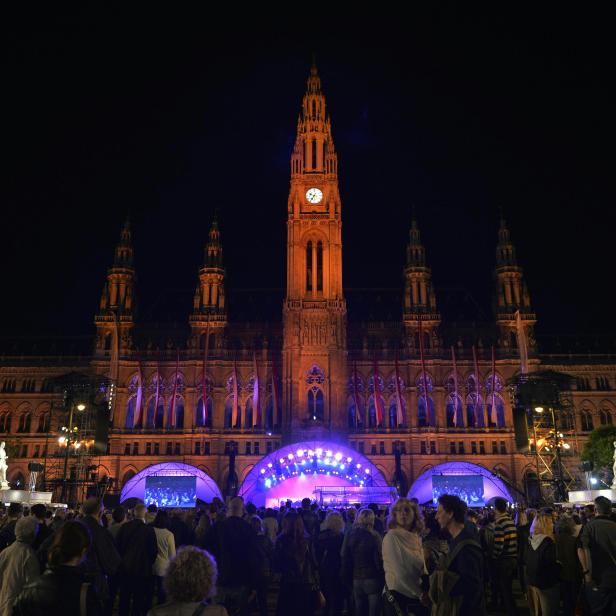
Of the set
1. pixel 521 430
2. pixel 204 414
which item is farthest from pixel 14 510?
pixel 204 414

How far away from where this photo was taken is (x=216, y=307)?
77188mm

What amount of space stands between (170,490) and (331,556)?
35.7 metres

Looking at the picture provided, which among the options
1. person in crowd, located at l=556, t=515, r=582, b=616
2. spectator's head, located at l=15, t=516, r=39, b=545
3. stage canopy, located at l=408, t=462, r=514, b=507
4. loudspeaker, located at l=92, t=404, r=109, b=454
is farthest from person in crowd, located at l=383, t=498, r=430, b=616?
stage canopy, located at l=408, t=462, r=514, b=507

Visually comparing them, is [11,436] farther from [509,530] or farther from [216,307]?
[509,530]

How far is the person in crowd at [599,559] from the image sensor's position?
955 centimetres

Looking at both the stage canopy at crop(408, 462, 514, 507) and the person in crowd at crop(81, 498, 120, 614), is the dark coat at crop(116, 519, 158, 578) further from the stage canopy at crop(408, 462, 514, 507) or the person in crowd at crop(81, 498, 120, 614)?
the stage canopy at crop(408, 462, 514, 507)

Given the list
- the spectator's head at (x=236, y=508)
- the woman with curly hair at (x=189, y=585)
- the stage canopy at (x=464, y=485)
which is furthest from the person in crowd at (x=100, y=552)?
the stage canopy at (x=464, y=485)

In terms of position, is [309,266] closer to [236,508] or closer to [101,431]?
[101,431]

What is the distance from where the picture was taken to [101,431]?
137ft

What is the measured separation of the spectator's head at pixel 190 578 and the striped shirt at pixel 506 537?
10103 millimetres

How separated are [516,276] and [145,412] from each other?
159 feet

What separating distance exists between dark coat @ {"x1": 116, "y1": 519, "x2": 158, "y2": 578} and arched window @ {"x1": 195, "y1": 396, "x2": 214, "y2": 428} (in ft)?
202

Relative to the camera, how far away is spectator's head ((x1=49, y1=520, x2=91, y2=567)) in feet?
18.7

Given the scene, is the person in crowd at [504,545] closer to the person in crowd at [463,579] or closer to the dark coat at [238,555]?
the dark coat at [238,555]
